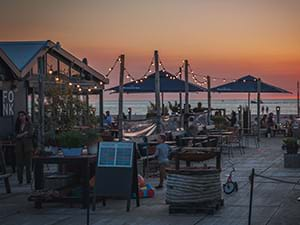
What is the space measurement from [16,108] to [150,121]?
13.0 feet

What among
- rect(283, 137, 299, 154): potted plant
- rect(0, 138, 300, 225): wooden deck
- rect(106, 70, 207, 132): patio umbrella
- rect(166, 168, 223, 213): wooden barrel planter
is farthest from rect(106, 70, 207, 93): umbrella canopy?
rect(166, 168, 223, 213): wooden barrel planter

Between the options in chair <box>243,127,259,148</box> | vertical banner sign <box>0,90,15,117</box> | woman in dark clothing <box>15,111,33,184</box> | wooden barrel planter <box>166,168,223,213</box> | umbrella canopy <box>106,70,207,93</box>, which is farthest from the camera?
chair <box>243,127,259,148</box>

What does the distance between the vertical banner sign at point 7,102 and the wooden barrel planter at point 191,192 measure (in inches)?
385

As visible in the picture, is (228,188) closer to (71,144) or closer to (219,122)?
(71,144)

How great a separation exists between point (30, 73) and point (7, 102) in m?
1.48

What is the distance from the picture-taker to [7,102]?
2058 cm

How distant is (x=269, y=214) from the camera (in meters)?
11.4

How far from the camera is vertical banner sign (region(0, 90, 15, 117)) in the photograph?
20.3m

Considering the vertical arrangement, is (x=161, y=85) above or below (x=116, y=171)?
above

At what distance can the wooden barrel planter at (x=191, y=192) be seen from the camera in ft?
37.9

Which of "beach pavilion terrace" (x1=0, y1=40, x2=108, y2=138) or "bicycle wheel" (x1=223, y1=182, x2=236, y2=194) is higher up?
"beach pavilion terrace" (x1=0, y1=40, x2=108, y2=138)

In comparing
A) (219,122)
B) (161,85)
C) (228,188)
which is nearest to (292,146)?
(228,188)

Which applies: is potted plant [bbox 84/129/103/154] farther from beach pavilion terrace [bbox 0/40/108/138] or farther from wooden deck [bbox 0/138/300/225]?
beach pavilion terrace [bbox 0/40/108/138]

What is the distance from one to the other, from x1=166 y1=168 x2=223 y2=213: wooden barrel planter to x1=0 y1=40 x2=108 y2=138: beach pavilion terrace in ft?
20.9
